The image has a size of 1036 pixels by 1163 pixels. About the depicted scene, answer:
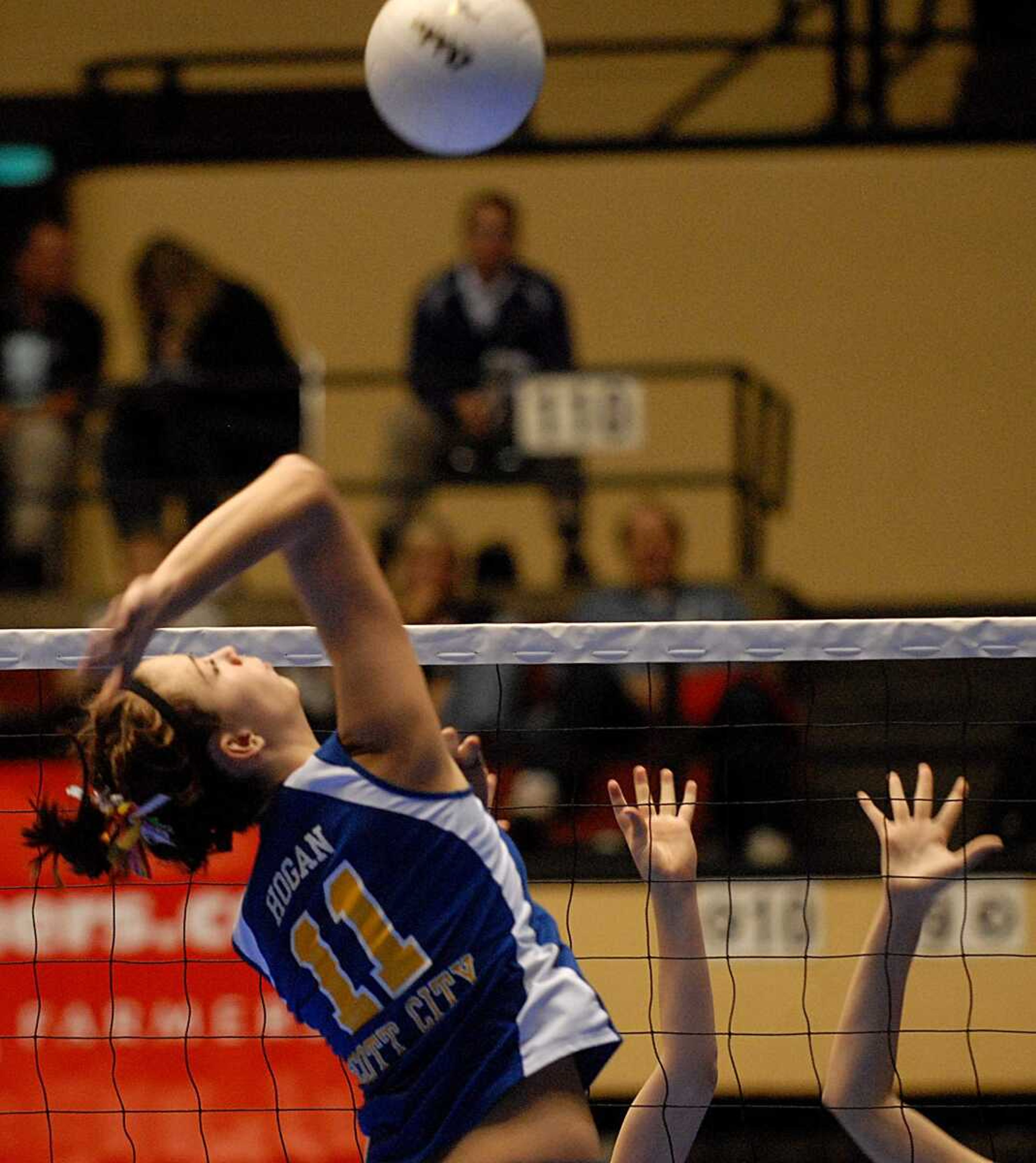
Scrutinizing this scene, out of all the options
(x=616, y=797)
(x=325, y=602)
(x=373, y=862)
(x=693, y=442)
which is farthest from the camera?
(x=693, y=442)

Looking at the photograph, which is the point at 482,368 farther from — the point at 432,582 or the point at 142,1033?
the point at 142,1033

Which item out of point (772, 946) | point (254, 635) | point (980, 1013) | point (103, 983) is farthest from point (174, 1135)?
point (254, 635)

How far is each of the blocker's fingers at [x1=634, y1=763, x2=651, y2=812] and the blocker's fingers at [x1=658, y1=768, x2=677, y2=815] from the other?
0.02 m

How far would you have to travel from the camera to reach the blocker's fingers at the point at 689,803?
3.13m

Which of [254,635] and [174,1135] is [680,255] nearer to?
[174,1135]

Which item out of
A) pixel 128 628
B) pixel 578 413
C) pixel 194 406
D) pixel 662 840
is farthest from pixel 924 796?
pixel 194 406

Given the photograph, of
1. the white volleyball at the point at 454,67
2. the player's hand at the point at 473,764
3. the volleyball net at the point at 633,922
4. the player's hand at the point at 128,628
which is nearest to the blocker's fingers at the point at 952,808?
the player's hand at the point at 473,764

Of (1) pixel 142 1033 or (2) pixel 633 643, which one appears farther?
(1) pixel 142 1033

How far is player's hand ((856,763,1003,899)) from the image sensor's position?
3.20 meters

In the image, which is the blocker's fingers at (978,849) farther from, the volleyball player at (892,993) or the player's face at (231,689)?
the player's face at (231,689)

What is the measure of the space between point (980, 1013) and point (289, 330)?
197 inches

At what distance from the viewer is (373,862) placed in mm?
2605

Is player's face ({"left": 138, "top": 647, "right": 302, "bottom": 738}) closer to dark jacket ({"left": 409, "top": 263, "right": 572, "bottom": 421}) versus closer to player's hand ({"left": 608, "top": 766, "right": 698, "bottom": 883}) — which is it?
player's hand ({"left": 608, "top": 766, "right": 698, "bottom": 883})

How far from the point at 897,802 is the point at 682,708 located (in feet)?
13.7
